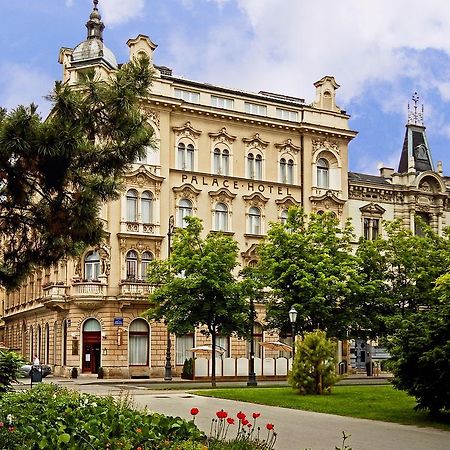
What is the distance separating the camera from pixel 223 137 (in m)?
55.8

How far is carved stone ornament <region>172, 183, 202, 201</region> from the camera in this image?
53438 millimetres

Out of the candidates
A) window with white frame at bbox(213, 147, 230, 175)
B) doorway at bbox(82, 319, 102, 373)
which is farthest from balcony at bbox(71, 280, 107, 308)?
window with white frame at bbox(213, 147, 230, 175)

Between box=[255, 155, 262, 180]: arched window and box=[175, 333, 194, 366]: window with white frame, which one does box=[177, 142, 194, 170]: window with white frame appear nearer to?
box=[255, 155, 262, 180]: arched window

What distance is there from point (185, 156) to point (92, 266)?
997cm

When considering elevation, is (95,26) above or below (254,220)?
above

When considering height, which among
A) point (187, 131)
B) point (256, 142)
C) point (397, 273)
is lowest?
point (397, 273)

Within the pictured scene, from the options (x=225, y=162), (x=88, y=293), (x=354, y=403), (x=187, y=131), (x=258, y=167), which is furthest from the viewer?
(x=258, y=167)

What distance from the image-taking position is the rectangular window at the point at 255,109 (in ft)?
188

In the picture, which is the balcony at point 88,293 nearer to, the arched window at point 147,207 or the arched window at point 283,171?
the arched window at point 147,207

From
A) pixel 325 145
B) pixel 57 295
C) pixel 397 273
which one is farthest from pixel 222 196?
pixel 397 273

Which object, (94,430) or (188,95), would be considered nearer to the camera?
(94,430)

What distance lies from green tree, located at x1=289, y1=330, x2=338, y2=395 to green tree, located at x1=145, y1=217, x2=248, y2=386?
11.9m

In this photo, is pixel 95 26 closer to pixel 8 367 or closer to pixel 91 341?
pixel 91 341

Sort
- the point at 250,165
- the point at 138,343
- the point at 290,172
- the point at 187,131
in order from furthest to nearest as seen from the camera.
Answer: the point at 290,172 → the point at 250,165 → the point at 187,131 → the point at 138,343
